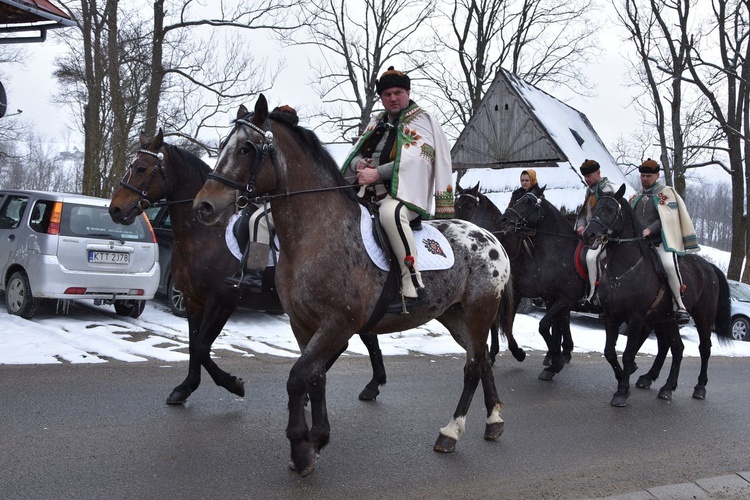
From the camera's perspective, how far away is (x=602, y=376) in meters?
9.22

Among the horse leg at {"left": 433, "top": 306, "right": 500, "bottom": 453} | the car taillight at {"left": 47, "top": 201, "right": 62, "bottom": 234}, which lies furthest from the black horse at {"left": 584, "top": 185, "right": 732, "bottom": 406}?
the car taillight at {"left": 47, "top": 201, "right": 62, "bottom": 234}

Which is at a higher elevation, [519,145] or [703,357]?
[519,145]

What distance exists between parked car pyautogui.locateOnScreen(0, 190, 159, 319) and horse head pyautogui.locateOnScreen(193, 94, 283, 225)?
601 cm

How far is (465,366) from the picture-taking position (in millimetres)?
5637

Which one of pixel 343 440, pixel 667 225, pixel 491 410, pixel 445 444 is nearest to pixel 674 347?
pixel 667 225

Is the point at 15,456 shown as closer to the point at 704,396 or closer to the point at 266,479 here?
the point at 266,479

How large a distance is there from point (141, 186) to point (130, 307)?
4.96 metres

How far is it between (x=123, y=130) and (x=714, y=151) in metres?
21.4

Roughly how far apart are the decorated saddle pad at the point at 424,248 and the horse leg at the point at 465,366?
60cm

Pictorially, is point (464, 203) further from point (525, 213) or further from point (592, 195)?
point (592, 195)

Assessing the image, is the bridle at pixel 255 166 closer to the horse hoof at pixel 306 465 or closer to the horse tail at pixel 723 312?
the horse hoof at pixel 306 465

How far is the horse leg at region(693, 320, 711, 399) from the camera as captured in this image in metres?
8.30

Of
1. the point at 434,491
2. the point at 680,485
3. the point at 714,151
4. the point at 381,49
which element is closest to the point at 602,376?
the point at 680,485

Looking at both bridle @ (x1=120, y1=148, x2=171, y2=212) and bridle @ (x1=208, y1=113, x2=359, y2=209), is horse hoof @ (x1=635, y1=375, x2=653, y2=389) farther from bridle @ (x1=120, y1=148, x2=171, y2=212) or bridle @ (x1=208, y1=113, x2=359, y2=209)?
bridle @ (x1=120, y1=148, x2=171, y2=212)
